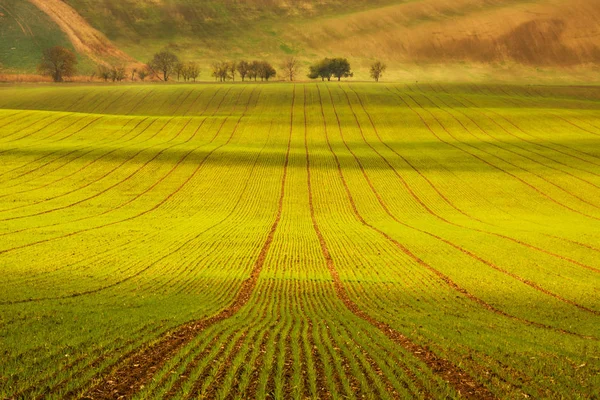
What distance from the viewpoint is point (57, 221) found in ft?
132

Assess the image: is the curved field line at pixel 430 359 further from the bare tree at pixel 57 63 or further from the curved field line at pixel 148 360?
the bare tree at pixel 57 63

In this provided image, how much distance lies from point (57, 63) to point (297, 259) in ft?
566

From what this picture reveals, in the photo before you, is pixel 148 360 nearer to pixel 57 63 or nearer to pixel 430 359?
pixel 430 359

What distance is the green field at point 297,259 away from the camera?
1268 centimetres

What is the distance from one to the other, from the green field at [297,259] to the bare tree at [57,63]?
9141cm

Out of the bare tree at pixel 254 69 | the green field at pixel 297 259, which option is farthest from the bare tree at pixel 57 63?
the green field at pixel 297 259

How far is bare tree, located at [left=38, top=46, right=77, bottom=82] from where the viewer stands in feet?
568

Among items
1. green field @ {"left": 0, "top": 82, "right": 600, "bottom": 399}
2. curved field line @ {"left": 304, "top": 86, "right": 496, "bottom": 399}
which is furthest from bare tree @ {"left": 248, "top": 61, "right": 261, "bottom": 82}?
curved field line @ {"left": 304, "top": 86, "right": 496, "bottom": 399}

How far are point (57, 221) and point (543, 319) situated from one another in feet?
115

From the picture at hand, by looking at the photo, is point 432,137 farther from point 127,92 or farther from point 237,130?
point 127,92

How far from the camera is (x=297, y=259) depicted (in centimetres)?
3119

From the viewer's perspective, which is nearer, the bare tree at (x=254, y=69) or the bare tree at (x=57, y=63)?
the bare tree at (x=57, y=63)

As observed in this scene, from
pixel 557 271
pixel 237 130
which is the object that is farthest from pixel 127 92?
pixel 557 271

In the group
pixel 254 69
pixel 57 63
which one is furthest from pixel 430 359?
pixel 254 69
